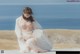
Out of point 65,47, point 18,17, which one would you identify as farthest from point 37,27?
point 65,47

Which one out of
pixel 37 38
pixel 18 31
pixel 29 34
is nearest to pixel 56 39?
pixel 37 38

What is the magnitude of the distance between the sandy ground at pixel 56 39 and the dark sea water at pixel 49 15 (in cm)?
5

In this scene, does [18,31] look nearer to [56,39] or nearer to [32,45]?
[32,45]

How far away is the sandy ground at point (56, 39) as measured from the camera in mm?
2510

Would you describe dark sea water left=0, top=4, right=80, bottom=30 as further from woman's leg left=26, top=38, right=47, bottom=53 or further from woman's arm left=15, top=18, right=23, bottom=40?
woman's leg left=26, top=38, right=47, bottom=53

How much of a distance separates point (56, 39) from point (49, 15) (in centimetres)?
30

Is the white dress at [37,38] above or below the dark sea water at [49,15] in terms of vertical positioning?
below

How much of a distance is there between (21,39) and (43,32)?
282mm

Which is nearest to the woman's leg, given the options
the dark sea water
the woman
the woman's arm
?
the woman

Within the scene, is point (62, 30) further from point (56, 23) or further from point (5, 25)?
point (5, 25)

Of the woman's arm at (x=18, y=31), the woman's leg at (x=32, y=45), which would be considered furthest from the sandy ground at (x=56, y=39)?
the woman's leg at (x=32, y=45)

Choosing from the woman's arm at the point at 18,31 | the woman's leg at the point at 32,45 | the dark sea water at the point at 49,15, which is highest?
the dark sea water at the point at 49,15

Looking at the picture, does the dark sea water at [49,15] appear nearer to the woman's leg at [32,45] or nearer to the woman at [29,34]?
the woman at [29,34]

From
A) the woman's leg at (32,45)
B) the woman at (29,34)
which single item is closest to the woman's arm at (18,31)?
the woman at (29,34)
